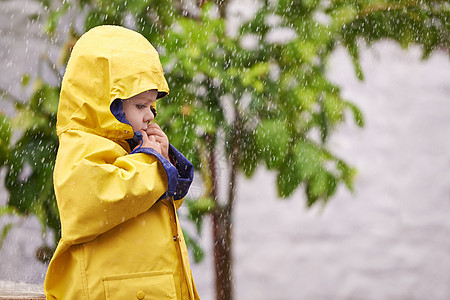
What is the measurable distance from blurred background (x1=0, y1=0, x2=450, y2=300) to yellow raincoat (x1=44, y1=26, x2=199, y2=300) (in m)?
0.86

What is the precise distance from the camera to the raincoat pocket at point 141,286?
1.09 metres

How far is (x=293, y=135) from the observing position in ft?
7.34

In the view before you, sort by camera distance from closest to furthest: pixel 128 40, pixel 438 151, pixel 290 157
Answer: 1. pixel 128 40
2. pixel 290 157
3. pixel 438 151

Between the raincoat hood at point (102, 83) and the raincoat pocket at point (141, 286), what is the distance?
25 cm

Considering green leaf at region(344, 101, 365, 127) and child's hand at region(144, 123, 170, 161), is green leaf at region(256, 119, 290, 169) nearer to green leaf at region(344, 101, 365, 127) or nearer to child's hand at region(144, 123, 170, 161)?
green leaf at region(344, 101, 365, 127)

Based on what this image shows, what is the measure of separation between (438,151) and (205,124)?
3.91ft

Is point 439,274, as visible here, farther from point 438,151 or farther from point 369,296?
point 438,151

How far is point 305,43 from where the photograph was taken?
2.15 metres

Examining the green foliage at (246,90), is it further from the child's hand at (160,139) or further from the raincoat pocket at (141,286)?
the raincoat pocket at (141,286)

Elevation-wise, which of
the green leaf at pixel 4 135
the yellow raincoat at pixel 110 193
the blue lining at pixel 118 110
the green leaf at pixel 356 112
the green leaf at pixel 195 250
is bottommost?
the green leaf at pixel 195 250

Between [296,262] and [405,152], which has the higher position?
[405,152]

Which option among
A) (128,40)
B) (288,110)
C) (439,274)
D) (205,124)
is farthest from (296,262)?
(128,40)

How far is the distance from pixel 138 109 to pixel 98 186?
0.58ft

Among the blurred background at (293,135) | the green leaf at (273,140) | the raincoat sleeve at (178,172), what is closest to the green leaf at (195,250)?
the blurred background at (293,135)
